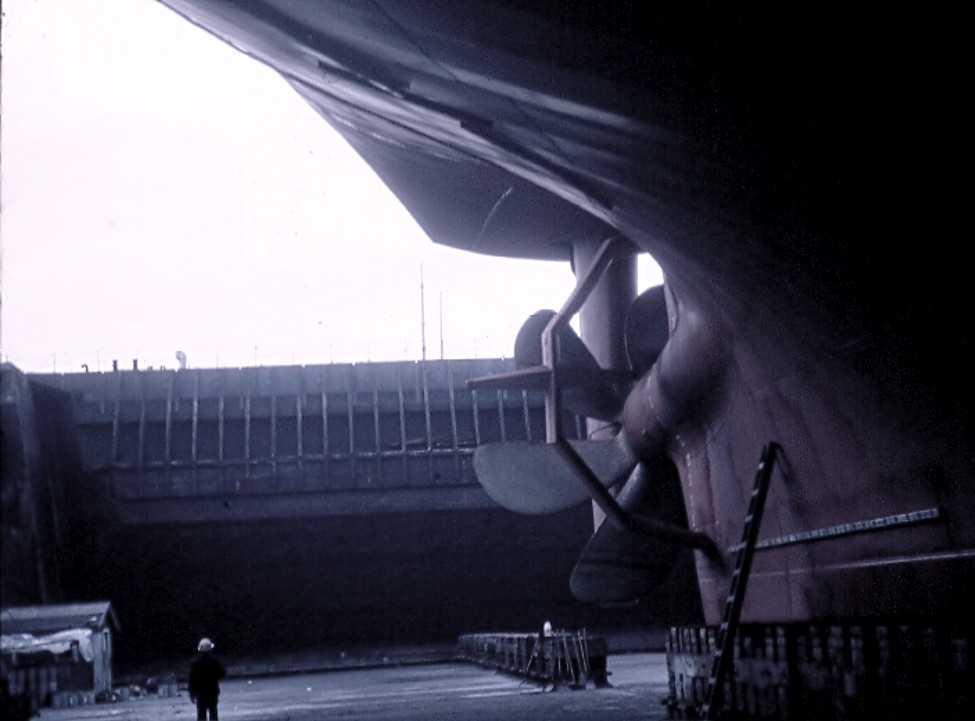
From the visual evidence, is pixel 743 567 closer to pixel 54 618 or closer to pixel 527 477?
pixel 527 477

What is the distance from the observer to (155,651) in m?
27.0

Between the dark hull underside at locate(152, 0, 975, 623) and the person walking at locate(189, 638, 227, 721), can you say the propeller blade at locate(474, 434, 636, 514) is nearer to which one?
the dark hull underside at locate(152, 0, 975, 623)

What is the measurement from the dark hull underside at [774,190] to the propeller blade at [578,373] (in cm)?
245

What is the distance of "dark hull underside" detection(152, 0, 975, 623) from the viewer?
442 centimetres

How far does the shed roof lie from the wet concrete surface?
2.05 metres

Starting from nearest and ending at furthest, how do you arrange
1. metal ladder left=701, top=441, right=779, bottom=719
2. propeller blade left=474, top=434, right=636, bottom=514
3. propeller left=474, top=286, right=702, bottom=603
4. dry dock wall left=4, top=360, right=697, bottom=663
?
metal ladder left=701, top=441, right=779, bottom=719, propeller blade left=474, top=434, right=636, bottom=514, propeller left=474, top=286, right=702, bottom=603, dry dock wall left=4, top=360, right=697, bottom=663

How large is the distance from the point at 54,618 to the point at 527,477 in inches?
572

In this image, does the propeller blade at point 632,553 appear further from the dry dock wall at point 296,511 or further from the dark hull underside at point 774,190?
the dry dock wall at point 296,511

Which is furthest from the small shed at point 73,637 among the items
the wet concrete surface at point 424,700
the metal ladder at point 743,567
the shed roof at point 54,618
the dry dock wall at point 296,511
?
the metal ladder at point 743,567

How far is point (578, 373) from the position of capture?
11258 millimetres

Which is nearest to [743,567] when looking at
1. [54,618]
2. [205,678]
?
[205,678]

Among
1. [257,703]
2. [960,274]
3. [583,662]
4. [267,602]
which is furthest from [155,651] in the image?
[960,274]

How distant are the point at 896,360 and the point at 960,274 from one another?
80 centimetres

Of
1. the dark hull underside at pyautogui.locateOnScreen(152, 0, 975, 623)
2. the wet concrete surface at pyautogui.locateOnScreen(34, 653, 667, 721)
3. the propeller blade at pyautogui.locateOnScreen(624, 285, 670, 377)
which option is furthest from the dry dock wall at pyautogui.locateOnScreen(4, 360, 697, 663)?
the dark hull underside at pyautogui.locateOnScreen(152, 0, 975, 623)
